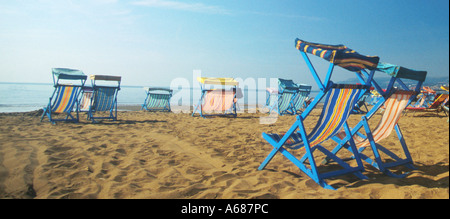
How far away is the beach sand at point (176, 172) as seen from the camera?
213 cm

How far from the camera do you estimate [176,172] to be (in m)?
2.70

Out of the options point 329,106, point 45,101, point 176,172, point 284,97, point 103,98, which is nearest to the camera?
point 329,106

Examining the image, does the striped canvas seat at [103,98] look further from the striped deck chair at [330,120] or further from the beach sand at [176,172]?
the striped deck chair at [330,120]

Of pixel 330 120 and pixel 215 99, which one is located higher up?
pixel 330 120

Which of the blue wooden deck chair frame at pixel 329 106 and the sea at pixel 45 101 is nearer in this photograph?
the blue wooden deck chair frame at pixel 329 106

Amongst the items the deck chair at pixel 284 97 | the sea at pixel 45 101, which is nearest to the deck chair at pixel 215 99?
the sea at pixel 45 101

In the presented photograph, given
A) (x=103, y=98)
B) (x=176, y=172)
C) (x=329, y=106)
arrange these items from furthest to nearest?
1. (x=103, y=98)
2. (x=176, y=172)
3. (x=329, y=106)

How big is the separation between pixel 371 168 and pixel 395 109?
739mm

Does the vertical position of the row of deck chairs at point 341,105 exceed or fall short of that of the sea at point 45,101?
it exceeds it

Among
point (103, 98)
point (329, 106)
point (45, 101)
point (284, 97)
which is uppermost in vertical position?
point (329, 106)

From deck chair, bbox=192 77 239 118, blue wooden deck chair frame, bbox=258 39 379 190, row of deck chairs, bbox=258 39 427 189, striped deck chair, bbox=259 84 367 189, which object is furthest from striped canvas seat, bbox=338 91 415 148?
deck chair, bbox=192 77 239 118

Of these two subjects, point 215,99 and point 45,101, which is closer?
point 215,99

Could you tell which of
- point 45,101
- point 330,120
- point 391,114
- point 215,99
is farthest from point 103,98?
point 45,101

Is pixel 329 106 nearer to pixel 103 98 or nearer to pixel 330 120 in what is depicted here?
pixel 330 120
